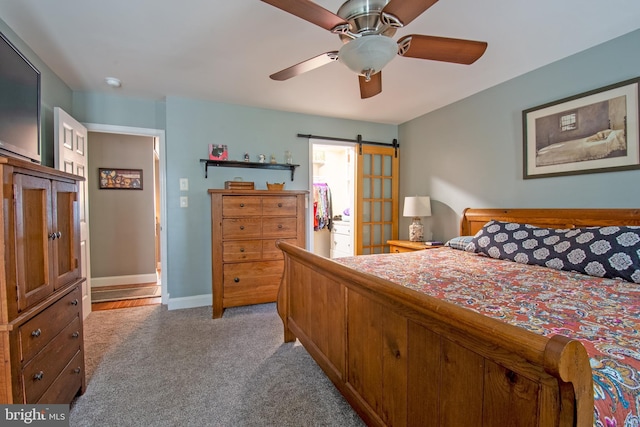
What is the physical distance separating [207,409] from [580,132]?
333cm

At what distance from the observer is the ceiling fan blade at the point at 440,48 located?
156 centimetres

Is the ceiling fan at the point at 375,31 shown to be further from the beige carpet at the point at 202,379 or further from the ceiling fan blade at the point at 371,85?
the beige carpet at the point at 202,379

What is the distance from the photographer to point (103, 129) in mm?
3248

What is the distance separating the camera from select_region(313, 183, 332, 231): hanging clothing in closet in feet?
17.7

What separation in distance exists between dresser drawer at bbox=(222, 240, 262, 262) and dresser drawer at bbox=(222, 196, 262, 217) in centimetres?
30

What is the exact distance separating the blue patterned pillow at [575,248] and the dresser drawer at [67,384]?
115 inches

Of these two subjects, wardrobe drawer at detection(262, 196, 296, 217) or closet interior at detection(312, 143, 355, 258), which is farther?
closet interior at detection(312, 143, 355, 258)

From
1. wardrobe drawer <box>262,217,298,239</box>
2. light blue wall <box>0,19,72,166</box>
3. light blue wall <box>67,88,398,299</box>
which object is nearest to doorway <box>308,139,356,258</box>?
light blue wall <box>67,88,398,299</box>

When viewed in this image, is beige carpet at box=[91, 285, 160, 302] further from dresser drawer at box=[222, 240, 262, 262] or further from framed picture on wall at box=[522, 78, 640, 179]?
framed picture on wall at box=[522, 78, 640, 179]

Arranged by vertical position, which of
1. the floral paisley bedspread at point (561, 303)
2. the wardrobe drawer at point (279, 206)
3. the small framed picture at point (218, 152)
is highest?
the small framed picture at point (218, 152)

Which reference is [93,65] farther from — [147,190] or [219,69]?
[147,190]

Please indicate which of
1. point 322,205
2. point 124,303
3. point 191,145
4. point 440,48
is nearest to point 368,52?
point 440,48

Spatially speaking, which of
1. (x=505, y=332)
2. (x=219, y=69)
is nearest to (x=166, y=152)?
(x=219, y=69)

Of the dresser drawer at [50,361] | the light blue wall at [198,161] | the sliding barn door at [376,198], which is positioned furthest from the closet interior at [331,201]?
the dresser drawer at [50,361]
